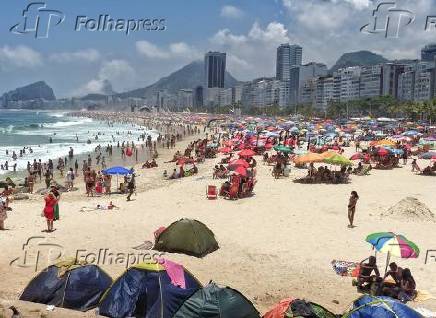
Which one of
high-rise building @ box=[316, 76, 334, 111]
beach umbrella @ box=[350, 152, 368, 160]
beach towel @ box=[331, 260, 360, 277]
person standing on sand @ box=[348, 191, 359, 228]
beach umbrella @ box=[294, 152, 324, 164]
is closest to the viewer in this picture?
beach towel @ box=[331, 260, 360, 277]

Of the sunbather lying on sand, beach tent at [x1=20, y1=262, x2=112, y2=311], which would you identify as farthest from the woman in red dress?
beach tent at [x1=20, y1=262, x2=112, y2=311]

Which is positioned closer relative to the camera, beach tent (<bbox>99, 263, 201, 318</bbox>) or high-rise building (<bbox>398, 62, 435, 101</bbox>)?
beach tent (<bbox>99, 263, 201, 318</bbox>)

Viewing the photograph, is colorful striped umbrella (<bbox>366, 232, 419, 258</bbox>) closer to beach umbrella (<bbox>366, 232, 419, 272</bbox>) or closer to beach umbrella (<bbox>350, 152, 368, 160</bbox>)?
beach umbrella (<bbox>366, 232, 419, 272</bbox>)

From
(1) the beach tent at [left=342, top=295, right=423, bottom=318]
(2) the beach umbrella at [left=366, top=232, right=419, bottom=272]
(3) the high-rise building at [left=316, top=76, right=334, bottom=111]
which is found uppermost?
(3) the high-rise building at [left=316, top=76, right=334, bottom=111]

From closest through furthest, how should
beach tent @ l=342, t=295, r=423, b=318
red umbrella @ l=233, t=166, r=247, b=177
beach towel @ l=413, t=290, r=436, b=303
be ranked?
1. beach tent @ l=342, t=295, r=423, b=318
2. beach towel @ l=413, t=290, r=436, b=303
3. red umbrella @ l=233, t=166, r=247, b=177

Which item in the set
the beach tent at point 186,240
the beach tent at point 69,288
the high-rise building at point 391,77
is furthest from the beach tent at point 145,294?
the high-rise building at point 391,77

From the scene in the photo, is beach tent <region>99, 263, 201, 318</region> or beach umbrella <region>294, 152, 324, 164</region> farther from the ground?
beach umbrella <region>294, 152, 324, 164</region>

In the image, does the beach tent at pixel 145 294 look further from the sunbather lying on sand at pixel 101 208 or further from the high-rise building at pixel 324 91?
the high-rise building at pixel 324 91
